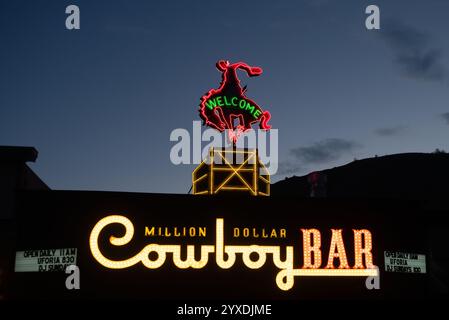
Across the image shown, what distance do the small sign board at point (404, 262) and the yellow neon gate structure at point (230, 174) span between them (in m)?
6.91

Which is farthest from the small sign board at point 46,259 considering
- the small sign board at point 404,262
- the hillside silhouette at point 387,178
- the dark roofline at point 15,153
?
the hillside silhouette at point 387,178

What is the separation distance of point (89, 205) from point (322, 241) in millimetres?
9145

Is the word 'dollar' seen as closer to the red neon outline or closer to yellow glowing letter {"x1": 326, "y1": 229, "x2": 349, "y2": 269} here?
yellow glowing letter {"x1": 326, "y1": 229, "x2": 349, "y2": 269}

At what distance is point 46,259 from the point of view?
2156 cm

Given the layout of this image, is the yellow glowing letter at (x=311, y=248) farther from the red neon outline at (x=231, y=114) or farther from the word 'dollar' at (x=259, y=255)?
the red neon outline at (x=231, y=114)

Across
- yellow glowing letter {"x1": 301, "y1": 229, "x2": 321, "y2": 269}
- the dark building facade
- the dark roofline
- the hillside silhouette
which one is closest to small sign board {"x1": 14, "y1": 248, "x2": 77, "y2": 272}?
the dark building facade

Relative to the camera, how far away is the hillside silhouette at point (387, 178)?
411 ft

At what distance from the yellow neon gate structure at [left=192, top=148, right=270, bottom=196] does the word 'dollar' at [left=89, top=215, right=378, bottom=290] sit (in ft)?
17.7

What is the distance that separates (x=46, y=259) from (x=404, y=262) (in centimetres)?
1431

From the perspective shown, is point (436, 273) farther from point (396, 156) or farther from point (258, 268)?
point (396, 156)

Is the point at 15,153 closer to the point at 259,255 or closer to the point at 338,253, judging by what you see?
the point at 259,255
